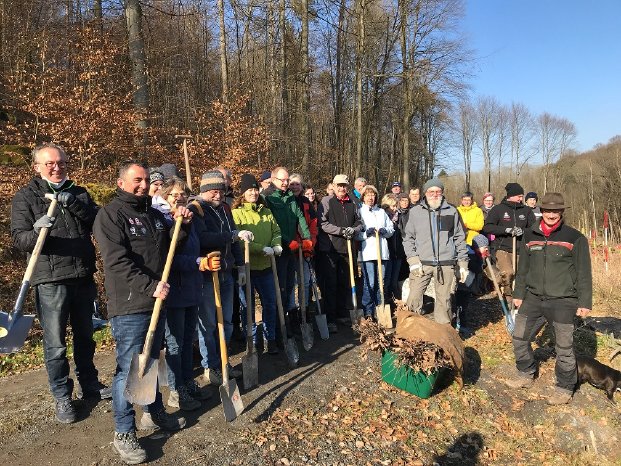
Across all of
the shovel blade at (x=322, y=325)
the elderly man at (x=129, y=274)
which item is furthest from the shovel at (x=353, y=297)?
the elderly man at (x=129, y=274)

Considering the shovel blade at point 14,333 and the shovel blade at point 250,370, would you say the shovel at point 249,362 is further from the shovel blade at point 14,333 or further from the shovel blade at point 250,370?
the shovel blade at point 14,333

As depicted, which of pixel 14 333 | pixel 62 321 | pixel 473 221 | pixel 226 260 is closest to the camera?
pixel 14 333

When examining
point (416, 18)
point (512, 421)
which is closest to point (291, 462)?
point (512, 421)

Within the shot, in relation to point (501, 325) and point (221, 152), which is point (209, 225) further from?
point (221, 152)

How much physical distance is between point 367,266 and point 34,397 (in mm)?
4639

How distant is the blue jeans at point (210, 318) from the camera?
4566mm

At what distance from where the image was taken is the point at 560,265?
4.87 meters

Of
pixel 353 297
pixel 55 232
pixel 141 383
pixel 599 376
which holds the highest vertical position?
pixel 55 232

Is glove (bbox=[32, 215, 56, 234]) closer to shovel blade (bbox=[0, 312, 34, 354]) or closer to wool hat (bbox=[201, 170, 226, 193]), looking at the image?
shovel blade (bbox=[0, 312, 34, 354])

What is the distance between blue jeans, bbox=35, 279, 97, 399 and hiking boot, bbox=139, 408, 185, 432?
2.70 ft

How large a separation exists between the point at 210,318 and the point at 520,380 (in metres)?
3.93

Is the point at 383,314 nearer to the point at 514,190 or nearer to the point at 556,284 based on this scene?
the point at 556,284

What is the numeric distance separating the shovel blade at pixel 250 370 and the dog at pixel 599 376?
3.94 metres

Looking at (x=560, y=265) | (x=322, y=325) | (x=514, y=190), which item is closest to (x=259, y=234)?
(x=322, y=325)
